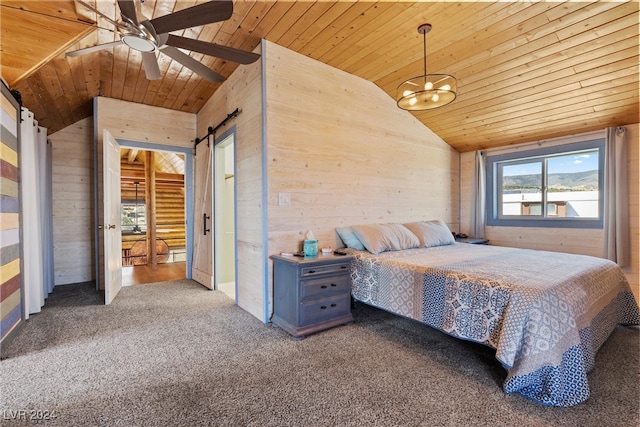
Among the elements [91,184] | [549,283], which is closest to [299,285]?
[549,283]

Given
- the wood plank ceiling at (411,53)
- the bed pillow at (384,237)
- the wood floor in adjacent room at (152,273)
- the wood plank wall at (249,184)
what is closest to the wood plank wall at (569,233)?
the wood plank ceiling at (411,53)

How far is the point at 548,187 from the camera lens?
14.2 ft

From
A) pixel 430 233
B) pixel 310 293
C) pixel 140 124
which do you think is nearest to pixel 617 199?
pixel 430 233

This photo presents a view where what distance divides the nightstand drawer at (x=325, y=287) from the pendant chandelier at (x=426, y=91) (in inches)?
70.2

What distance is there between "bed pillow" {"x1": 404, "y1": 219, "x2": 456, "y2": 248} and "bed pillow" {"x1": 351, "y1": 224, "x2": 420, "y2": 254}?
14cm

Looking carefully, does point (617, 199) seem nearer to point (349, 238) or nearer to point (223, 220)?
point (349, 238)

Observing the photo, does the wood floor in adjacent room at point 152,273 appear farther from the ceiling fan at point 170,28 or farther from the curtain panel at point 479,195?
the curtain panel at point 479,195

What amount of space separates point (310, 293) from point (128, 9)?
7.56ft

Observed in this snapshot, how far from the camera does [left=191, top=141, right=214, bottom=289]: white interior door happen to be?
420 centimetres

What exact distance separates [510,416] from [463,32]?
306cm

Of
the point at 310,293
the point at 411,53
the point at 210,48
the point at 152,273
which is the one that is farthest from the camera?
the point at 152,273

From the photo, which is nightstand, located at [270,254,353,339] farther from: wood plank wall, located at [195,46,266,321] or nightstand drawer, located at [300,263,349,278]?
wood plank wall, located at [195,46,266,321]

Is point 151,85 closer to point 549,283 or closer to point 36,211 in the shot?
point 36,211

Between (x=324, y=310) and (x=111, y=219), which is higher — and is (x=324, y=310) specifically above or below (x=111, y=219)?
below
